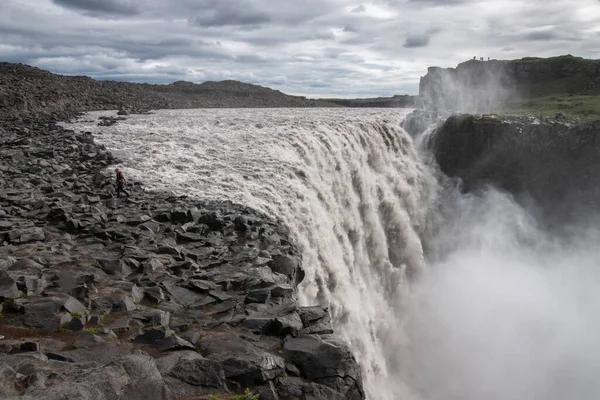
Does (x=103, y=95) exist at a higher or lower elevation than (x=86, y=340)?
higher

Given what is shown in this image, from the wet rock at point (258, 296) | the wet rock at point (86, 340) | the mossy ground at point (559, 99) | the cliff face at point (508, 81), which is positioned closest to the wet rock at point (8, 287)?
the wet rock at point (86, 340)

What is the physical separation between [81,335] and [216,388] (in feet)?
9.07

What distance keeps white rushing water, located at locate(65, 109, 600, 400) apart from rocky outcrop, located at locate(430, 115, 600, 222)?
394 cm

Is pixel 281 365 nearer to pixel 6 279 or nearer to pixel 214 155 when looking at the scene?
pixel 6 279

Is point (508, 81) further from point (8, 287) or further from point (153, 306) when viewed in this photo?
point (8, 287)

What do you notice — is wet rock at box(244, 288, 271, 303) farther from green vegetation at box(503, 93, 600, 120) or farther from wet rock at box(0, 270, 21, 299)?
green vegetation at box(503, 93, 600, 120)

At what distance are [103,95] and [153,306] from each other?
68581 millimetres

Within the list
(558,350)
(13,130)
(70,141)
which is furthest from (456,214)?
(13,130)

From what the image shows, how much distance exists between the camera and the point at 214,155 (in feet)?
87.5

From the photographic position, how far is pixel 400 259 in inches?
1469

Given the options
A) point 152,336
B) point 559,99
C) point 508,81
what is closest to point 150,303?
point 152,336

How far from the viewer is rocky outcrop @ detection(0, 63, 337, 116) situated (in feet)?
158

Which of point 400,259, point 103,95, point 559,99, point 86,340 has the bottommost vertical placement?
point 400,259

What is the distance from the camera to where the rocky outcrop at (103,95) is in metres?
48.2
